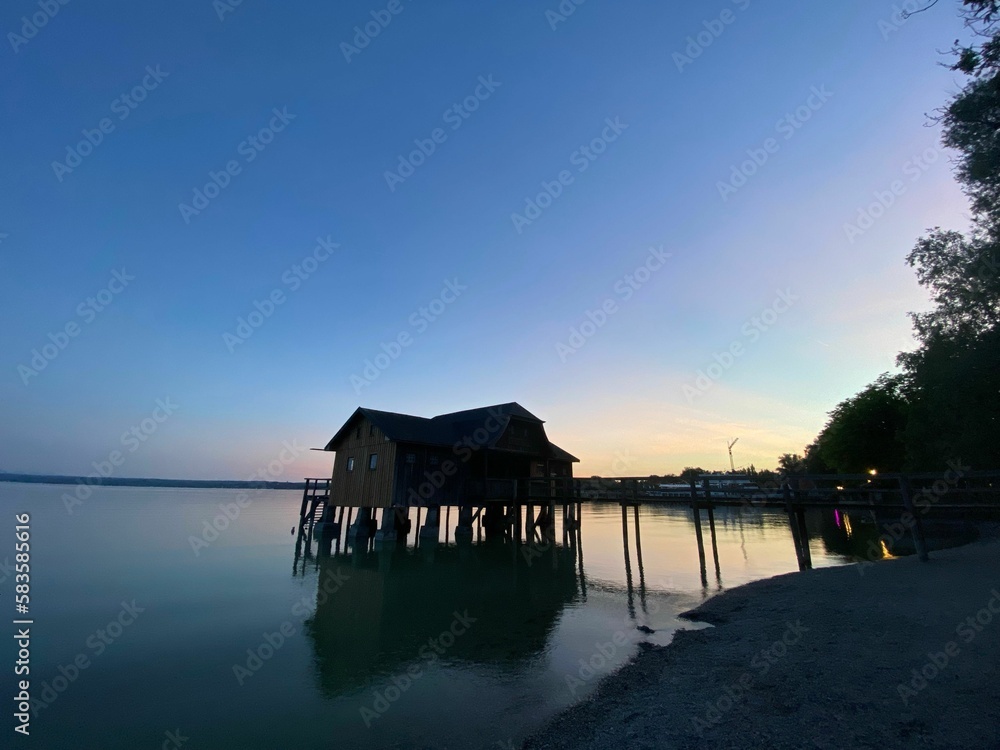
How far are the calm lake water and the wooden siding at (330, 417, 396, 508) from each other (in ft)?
Result: 13.6

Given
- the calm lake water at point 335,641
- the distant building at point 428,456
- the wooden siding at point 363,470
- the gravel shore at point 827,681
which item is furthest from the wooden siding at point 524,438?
the gravel shore at point 827,681

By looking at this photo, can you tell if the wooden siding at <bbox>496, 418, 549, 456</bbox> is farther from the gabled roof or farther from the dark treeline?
the dark treeline

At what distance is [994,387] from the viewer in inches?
970

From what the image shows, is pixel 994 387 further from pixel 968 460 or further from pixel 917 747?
pixel 917 747

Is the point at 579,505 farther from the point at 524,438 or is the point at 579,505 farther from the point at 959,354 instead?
the point at 959,354

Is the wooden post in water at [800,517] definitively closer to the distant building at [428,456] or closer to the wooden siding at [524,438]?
the distant building at [428,456]

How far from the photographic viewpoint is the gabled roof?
26.4 m

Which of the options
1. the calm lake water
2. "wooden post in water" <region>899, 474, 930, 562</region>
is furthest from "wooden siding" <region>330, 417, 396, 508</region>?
"wooden post in water" <region>899, 474, 930, 562</region>

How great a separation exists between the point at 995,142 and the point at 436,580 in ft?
65.7

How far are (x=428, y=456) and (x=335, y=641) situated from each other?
53.1 ft

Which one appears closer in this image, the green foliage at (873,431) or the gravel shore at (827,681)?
the gravel shore at (827,681)

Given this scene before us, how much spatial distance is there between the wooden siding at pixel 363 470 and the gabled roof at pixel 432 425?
2.21 ft

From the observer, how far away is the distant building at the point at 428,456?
26156 mm

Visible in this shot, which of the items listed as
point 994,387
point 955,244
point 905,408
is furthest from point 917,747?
point 905,408
